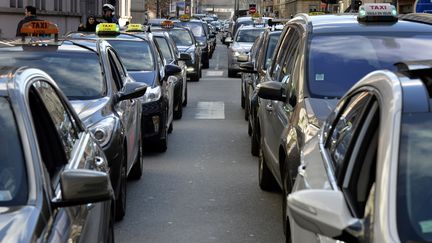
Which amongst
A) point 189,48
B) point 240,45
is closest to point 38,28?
point 189,48

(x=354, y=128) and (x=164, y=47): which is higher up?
(x=354, y=128)

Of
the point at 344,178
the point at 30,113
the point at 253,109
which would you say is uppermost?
the point at 30,113

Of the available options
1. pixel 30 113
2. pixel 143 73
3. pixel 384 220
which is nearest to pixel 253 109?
pixel 143 73

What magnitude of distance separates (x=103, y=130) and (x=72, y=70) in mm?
1244

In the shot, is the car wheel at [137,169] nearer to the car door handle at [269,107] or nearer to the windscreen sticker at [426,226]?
the car door handle at [269,107]

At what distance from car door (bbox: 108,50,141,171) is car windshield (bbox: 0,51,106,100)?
1.02 ft

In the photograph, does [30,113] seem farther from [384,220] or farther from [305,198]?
[384,220]

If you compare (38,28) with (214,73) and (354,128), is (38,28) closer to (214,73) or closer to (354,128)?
(354,128)

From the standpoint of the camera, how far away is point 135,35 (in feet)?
40.5

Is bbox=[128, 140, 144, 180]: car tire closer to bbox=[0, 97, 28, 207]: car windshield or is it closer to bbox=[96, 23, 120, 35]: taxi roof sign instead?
bbox=[96, 23, 120, 35]: taxi roof sign

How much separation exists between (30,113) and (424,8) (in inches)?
425

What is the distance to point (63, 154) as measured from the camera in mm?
4297

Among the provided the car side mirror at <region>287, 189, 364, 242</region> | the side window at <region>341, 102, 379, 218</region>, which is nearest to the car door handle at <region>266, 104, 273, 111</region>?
the side window at <region>341, 102, 379, 218</region>

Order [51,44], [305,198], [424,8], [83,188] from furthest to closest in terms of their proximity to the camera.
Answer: [424,8] < [51,44] < [83,188] < [305,198]
